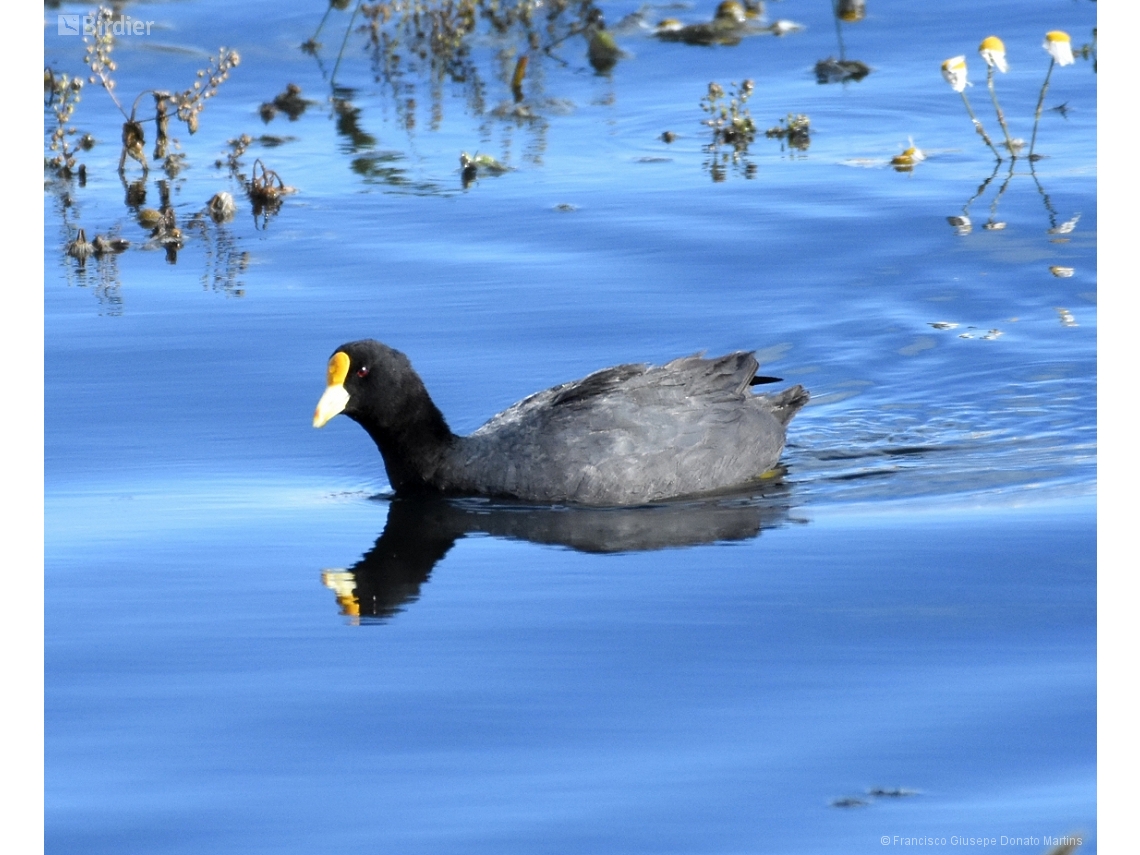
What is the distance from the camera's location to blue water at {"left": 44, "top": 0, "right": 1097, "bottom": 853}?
393 cm

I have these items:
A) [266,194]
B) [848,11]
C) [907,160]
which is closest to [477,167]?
[266,194]

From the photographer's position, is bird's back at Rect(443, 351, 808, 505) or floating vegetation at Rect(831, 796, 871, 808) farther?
bird's back at Rect(443, 351, 808, 505)

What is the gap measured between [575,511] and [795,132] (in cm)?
555

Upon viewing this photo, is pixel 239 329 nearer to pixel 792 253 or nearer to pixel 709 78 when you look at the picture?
pixel 792 253

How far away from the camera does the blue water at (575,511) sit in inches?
155

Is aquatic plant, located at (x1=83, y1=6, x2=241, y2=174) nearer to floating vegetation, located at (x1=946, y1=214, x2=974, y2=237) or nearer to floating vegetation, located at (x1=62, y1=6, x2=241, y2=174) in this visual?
floating vegetation, located at (x1=62, y1=6, x2=241, y2=174)

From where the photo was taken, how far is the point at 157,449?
676cm

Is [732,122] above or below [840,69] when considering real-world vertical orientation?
below

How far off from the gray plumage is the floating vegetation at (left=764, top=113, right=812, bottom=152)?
462cm

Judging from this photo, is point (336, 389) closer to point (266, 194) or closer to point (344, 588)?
point (344, 588)

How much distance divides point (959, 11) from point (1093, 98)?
2.10 meters

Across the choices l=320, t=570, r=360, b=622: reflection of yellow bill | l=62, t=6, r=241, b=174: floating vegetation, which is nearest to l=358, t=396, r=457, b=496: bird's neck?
l=320, t=570, r=360, b=622: reflection of yellow bill

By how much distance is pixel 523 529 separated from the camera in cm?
607

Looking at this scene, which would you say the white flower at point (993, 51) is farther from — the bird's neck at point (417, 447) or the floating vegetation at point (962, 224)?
the bird's neck at point (417, 447)
